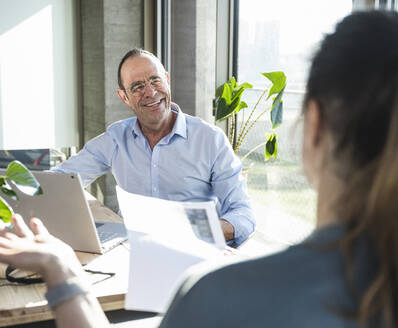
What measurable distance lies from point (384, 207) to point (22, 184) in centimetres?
81

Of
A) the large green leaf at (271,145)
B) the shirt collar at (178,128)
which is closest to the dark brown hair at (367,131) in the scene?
the shirt collar at (178,128)

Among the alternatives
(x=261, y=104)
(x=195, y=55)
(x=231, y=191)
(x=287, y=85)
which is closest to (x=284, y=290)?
(x=231, y=191)

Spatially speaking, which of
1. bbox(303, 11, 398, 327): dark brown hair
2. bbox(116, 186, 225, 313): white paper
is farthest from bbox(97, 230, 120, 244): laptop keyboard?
bbox(303, 11, 398, 327): dark brown hair

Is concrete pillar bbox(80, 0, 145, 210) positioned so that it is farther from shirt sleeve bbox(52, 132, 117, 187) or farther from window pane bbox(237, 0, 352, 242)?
shirt sleeve bbox(52, 132, 117, 187)

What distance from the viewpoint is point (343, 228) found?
56 cm

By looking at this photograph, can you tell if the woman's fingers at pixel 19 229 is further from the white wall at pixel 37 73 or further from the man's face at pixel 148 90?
the white wall at pixel 37 73

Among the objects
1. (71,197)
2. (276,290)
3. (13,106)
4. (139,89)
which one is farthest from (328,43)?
(13,106)

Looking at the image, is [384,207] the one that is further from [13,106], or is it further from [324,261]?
[13,106]

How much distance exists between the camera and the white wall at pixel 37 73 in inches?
153

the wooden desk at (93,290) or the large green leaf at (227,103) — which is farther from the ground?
the large green leaf at (227,103)

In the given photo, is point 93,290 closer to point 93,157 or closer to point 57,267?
point 57,267

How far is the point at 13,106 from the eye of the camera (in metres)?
3.97

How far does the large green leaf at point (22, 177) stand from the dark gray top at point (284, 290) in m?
0.63

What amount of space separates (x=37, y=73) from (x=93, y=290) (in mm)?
2988
